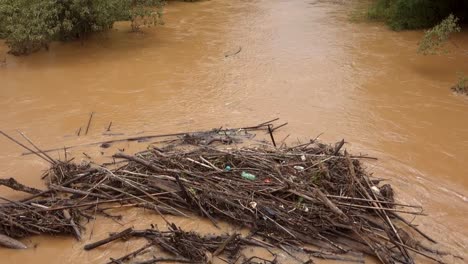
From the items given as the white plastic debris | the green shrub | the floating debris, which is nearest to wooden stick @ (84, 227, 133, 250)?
the floating debris

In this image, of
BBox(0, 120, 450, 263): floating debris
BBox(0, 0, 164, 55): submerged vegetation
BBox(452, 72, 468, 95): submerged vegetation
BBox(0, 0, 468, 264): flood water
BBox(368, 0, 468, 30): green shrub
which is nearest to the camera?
BBox(0, 120, 450, 263): floating debris

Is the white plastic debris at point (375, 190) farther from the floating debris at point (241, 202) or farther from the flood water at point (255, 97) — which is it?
the flood water at point (255, 97)

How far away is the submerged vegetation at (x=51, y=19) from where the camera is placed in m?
9.76

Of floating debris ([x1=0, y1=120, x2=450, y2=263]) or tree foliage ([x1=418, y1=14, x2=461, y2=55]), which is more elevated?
tree foliage ([x1=418, y1=14, x2=461, y2=55])

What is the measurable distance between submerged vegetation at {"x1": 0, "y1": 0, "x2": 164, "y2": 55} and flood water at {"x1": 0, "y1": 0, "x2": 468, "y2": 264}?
13.2 inches

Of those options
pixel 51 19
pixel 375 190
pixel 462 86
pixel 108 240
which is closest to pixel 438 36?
pixel 462 86

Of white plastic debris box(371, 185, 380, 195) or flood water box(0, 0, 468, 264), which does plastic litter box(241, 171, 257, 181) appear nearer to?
flood water box(0, 0, 468, 264)

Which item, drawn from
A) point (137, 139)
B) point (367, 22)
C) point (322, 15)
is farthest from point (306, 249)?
point (322, 15)

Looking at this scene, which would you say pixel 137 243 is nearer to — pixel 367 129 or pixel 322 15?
pixel 367 129

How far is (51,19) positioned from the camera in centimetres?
1006

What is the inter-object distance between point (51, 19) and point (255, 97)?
5.20 m

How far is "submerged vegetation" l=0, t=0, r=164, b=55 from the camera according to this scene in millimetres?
9758

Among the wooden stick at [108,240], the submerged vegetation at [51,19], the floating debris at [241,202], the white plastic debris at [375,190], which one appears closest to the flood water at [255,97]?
the wooden stick at [108,240]

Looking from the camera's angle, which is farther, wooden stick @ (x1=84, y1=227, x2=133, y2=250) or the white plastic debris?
the white plastic debris
